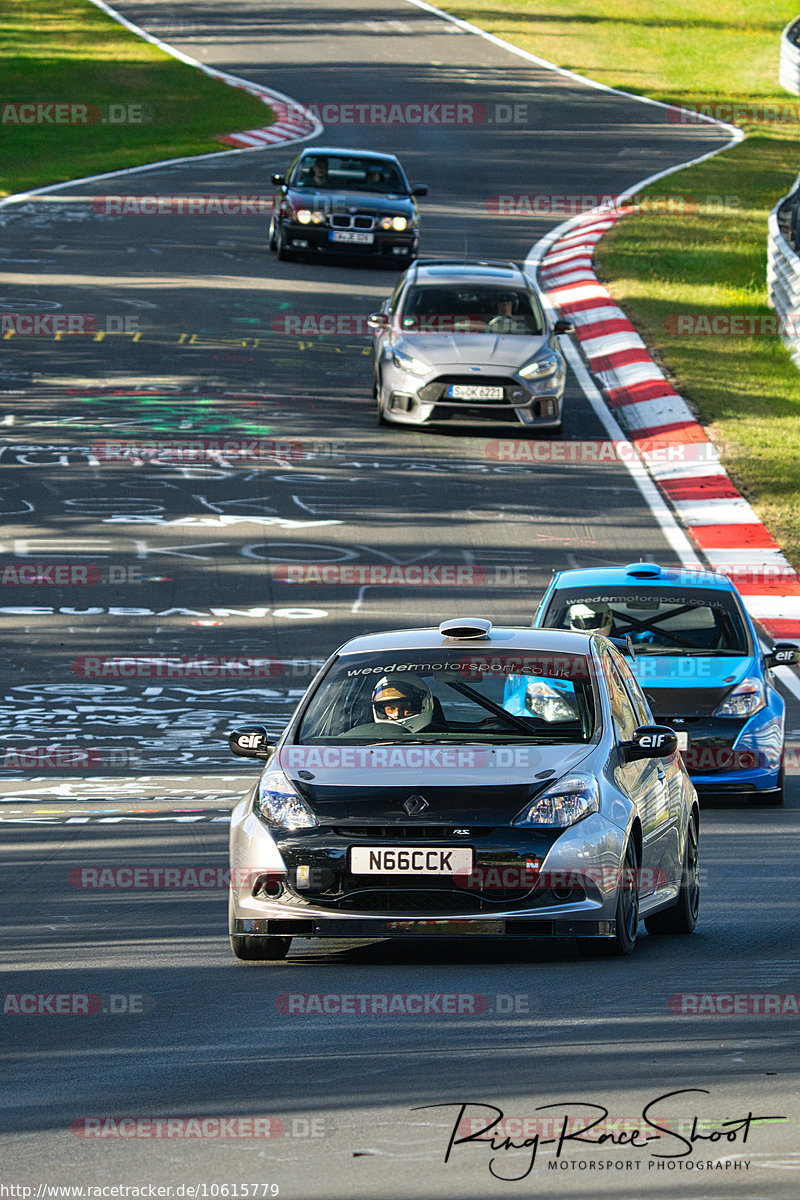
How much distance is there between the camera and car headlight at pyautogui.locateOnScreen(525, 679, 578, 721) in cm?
909

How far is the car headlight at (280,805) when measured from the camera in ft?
27.6

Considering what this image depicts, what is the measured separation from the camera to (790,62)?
55.0 meters

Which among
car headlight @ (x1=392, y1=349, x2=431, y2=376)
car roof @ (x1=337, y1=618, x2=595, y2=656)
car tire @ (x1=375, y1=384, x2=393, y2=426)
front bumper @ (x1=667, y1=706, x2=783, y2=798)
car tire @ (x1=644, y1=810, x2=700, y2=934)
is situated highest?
car roof @ (x1=337, y1=618, x2=595, y2=656)

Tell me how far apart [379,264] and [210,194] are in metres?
6.76

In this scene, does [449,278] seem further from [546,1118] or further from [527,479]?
[546,1118]

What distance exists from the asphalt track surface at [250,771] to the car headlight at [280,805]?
0.58m

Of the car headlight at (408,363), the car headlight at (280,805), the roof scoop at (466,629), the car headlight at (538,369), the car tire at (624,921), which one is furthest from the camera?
the car headlight at (408,363)

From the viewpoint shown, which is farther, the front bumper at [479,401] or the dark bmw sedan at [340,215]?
the dark bmw sedan at [340,215]

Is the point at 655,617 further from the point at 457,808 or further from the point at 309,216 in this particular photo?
the point at 309,216

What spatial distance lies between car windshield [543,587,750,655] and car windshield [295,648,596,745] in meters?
5.39

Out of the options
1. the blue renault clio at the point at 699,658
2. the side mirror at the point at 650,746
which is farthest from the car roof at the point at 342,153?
the side mirror at the point at 650,746

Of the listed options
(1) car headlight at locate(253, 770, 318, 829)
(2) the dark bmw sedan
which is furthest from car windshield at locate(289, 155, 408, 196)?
(1) car headlight at locate(253, 770, 318, 829)

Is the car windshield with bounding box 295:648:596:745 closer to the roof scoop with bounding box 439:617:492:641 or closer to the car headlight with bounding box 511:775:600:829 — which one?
the roof scoop with bounding box 439:617:492:641

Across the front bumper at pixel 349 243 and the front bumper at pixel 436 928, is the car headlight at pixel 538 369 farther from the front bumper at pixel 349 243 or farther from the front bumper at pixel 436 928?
the front bumper at pixel 436 928
